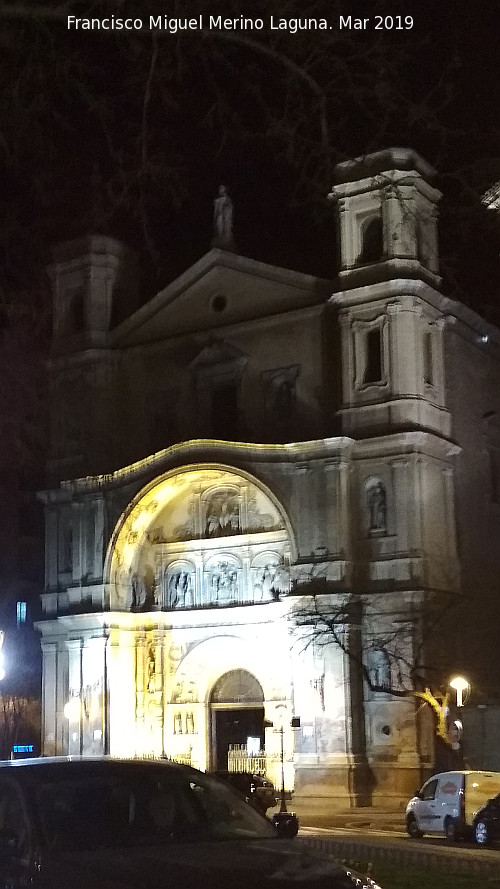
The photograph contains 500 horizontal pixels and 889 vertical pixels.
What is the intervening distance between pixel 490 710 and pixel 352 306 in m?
14.4

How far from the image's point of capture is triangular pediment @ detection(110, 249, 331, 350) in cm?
4431

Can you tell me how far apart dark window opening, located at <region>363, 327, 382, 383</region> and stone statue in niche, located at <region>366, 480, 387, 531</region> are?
12.0 ft

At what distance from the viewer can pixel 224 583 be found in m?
44.4

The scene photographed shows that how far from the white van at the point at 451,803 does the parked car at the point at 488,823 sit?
0.67 metres

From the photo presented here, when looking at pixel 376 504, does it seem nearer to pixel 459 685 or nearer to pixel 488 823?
pixel 459 685

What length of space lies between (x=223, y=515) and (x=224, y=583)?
8.17ft

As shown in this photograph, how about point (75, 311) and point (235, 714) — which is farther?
point (75, 311)

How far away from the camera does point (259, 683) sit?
143 ft

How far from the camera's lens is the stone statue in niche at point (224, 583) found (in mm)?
44094

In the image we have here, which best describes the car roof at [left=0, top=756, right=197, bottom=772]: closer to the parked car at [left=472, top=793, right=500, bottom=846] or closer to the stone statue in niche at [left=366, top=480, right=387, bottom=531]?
the parked car at [left=472, top=793, right=500, bottom=846]

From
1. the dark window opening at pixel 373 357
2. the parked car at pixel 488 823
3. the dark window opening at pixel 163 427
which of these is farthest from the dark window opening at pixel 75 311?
the parked car at pixel 488 823

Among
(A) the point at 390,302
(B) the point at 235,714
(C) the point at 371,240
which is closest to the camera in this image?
(A) the point at 390,302

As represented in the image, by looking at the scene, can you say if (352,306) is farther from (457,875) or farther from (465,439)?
(457,875)

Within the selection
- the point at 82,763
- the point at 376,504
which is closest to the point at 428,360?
the point at 376,504
